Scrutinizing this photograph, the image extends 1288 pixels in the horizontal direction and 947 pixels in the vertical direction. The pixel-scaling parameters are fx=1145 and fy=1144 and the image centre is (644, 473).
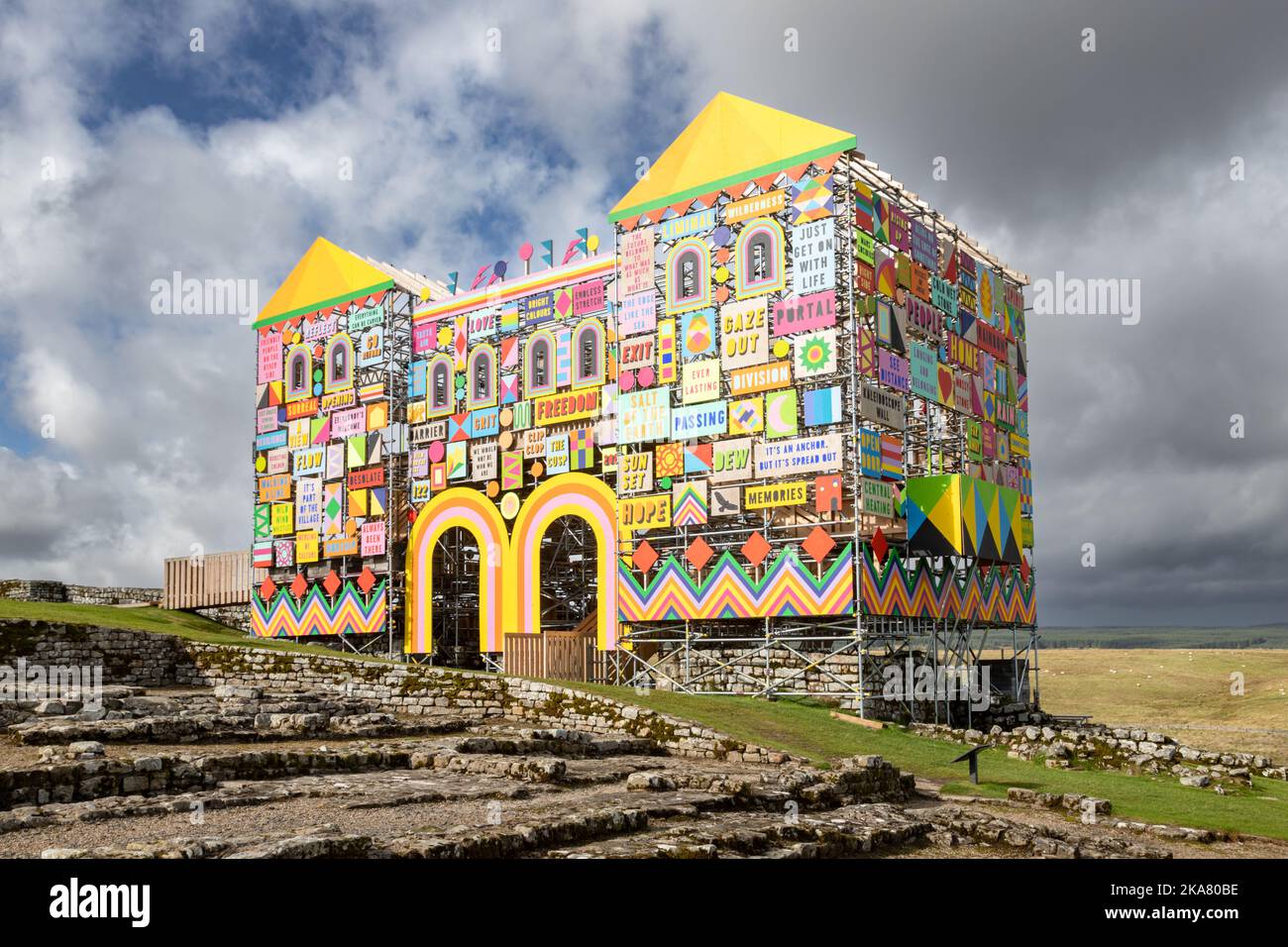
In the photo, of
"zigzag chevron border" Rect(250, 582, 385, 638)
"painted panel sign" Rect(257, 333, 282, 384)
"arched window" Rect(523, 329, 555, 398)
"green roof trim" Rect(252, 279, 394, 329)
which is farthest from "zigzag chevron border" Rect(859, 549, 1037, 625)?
"painted panel sign" Rect(257, 333, 282, 384)

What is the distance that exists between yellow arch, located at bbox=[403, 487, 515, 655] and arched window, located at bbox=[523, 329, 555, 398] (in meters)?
4.45

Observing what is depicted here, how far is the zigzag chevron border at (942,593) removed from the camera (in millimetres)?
30391

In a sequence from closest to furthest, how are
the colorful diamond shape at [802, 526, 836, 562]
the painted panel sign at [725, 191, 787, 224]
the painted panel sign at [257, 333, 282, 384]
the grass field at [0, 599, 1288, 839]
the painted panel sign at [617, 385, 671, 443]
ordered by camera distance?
1. the grass field at [0, 599, 1288, 839]
2. the colorful diamond shape at [802, 526, 836, 562]
3. the painted panel sign at [725, 191, 787, 224]
4. the painted panel sign at [617, 385, 671, 443]
5. the painted panel sign at [257, 333, 282, 384]

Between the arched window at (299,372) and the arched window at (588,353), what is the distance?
13.7 meters

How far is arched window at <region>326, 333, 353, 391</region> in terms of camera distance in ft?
147

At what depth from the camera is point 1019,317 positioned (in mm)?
42625

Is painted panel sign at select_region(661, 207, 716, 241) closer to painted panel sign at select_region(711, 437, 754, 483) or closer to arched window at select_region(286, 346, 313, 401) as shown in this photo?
painted panel sign at select_region(711, 437, 754, 483)

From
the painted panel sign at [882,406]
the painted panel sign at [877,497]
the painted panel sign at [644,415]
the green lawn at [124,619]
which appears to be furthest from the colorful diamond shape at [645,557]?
the green lawn at [124,619]
